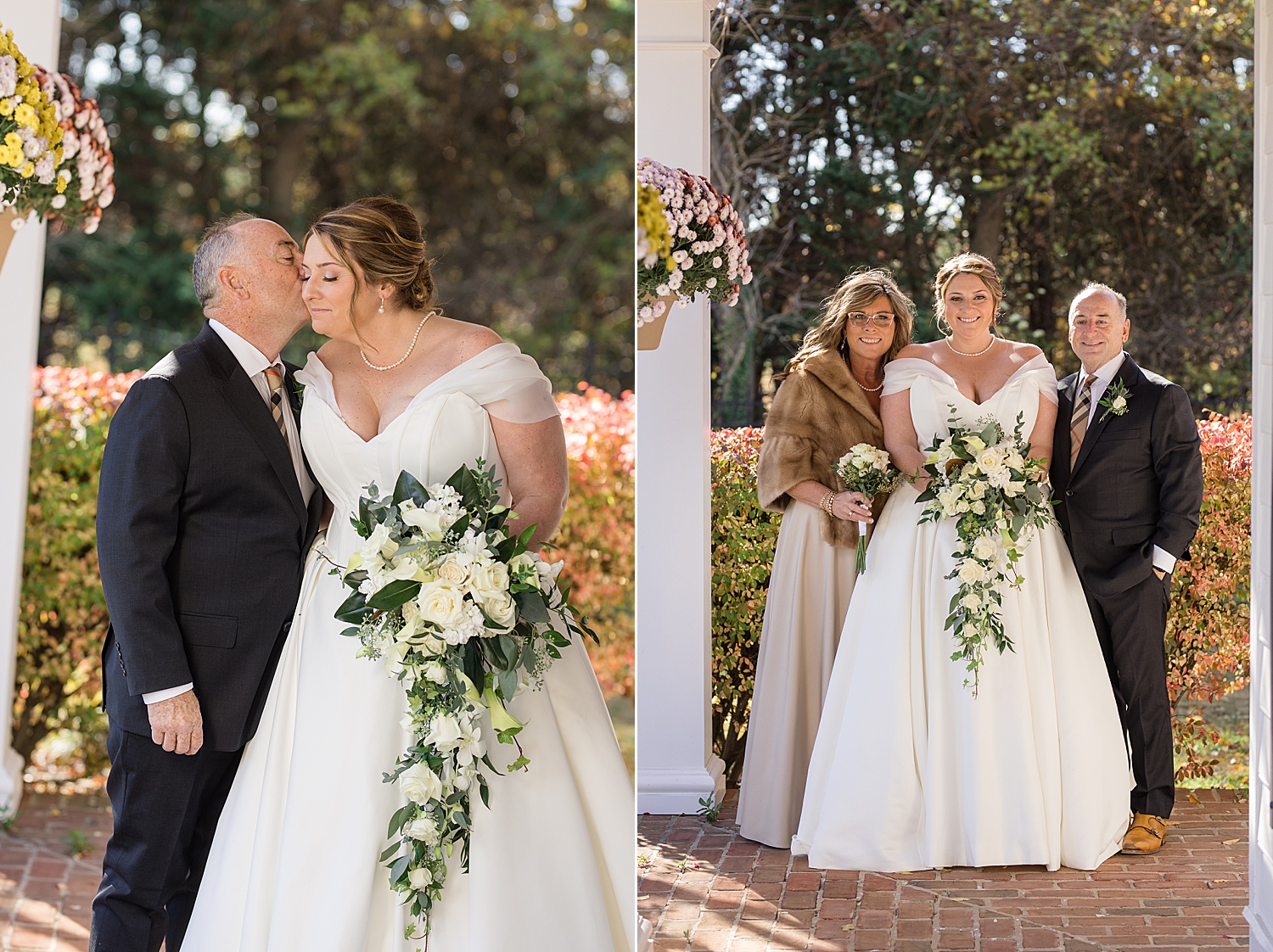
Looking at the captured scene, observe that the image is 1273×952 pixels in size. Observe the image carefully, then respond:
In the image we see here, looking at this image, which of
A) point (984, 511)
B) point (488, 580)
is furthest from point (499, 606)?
point (984, 511)

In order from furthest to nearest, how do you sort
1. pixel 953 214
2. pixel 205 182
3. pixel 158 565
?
pixel 205 182 → pixel 953 214 → pixel 158 565

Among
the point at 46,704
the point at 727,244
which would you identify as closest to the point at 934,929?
the point at 727,244

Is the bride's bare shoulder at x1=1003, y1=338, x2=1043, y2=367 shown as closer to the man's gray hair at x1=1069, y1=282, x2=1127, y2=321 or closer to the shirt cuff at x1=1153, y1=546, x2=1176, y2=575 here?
the man's gray hair at x1=1069, y1=282, x2=1127, y2=321

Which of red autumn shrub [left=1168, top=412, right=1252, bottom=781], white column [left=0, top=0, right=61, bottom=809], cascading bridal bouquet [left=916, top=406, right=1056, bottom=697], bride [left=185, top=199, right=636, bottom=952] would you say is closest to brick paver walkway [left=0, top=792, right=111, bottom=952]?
white column [left=0, top=0, right=61, bottom=809]

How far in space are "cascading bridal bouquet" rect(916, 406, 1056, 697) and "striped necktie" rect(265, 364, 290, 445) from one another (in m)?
1.78

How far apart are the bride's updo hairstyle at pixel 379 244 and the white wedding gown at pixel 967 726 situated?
4.53 ft

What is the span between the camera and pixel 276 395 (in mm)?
2986

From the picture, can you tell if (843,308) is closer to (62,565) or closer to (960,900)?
(960,900)

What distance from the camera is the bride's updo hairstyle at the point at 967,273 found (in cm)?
329

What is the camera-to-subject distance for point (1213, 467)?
3.19 meters

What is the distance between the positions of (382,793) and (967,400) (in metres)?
1.92

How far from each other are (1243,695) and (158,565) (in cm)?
294

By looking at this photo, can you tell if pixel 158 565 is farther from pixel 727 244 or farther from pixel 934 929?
pixel 934 929

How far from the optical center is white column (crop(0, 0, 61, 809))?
4531mm
